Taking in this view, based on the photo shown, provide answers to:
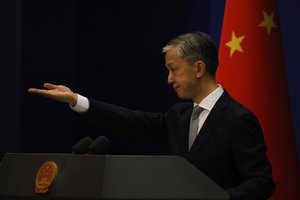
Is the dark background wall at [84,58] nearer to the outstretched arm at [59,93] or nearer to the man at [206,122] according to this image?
the man at [206,122]

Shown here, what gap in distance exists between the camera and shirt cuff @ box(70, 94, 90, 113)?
5.98 feet

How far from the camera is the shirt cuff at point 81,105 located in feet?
5.98

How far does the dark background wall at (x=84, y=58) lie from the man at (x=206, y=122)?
1550 mm

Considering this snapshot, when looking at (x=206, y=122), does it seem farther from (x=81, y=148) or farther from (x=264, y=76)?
(x=264, y=76)

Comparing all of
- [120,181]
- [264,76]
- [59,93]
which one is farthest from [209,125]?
[264,76]

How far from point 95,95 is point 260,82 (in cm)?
141

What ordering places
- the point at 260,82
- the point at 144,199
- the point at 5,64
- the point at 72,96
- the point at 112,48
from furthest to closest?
the point at 112,48 → the point at 5,64 → the point at 260,82 → the point at 72,96 → the point at 144,199

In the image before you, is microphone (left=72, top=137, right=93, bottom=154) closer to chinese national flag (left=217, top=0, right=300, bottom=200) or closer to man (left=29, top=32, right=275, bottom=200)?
man (left=29, top=32, right=275, bottom=200)

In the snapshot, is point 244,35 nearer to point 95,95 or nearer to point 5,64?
point 95,95

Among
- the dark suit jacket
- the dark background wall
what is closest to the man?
the dark suit jacket

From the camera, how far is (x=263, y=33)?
2.61 m

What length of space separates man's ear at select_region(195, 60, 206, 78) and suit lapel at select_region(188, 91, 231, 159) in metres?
0.12

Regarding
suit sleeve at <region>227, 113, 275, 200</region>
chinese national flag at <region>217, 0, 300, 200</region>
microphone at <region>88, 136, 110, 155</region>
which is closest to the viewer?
microphone at <region>88, 136, 110, 155</region>

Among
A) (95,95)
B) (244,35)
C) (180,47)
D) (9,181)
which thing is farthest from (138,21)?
(9,181)
